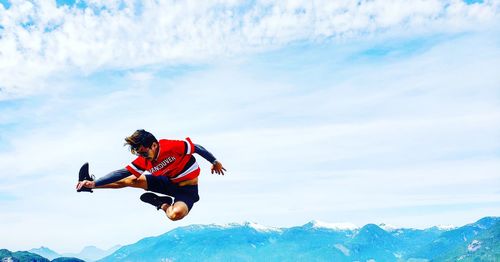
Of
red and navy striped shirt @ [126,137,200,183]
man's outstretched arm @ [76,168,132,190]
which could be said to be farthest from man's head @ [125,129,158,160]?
man's outstretched arm @ [76,168,132,190]

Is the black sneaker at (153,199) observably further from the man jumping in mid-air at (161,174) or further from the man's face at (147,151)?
the man's face at (147,151)

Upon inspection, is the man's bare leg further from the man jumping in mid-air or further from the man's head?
the man's head

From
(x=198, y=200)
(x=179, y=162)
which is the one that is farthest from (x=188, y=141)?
(x=198, y=200)

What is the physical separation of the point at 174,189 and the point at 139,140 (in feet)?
8.09

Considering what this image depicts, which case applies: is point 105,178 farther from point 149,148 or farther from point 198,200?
point 198,200

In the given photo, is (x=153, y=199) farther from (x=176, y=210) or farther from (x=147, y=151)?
(x=147, y=151)

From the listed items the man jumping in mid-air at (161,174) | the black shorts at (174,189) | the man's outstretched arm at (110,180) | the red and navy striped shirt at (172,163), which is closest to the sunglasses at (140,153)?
the man jumping in mid-air at (161,174)

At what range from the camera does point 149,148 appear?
36.9 ft

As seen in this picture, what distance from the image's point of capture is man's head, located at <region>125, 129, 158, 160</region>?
11.0 meters

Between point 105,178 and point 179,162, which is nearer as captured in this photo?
point 105,178

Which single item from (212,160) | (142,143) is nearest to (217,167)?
(212,160)

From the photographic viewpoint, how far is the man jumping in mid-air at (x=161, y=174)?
11.3 meters

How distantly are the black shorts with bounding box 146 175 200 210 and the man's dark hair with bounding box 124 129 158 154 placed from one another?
1520 mm

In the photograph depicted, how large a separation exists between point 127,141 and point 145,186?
1.86m
